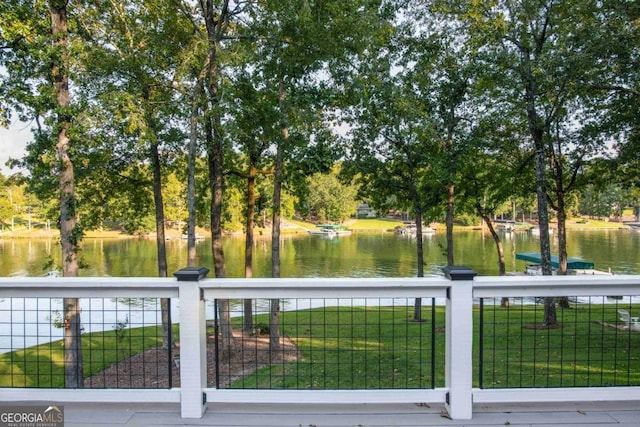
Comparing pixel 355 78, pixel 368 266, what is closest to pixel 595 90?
pixel 355 78

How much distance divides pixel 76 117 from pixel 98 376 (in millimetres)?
4940

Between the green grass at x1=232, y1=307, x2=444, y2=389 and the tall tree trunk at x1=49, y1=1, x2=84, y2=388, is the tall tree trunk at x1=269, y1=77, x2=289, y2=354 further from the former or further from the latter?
the tall tree trunk at x1=49, y1=1, x2=84, y2=388

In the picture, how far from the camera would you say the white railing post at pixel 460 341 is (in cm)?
241

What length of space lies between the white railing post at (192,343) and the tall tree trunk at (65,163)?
377cm

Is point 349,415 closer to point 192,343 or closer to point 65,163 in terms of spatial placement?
point 192,343

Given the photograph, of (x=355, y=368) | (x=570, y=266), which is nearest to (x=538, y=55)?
(x=355, y=368)

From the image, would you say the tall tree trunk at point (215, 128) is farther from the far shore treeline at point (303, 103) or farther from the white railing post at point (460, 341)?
the white railing post at point (460, 341)

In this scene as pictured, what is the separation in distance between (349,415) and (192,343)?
1061 millimetres

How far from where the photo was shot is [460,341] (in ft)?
7.95

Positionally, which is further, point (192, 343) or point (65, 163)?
point (65, 163)

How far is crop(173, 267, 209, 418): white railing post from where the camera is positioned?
7.96 ft

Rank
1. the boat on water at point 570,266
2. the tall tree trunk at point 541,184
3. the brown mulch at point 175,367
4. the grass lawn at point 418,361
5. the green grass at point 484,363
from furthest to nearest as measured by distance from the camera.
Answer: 1. the boat on water at point 570,266
2. the tall tree trunk at point 541,184
3. the brown mulch at point 175,367
4. the green grass at point 484,363
5. the grass lawn at point 418,361

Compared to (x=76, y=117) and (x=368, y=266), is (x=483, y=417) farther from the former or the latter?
(x=368, y=266)

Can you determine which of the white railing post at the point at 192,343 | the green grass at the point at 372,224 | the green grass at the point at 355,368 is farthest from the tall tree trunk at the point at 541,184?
the green grass at the point at 372,224
